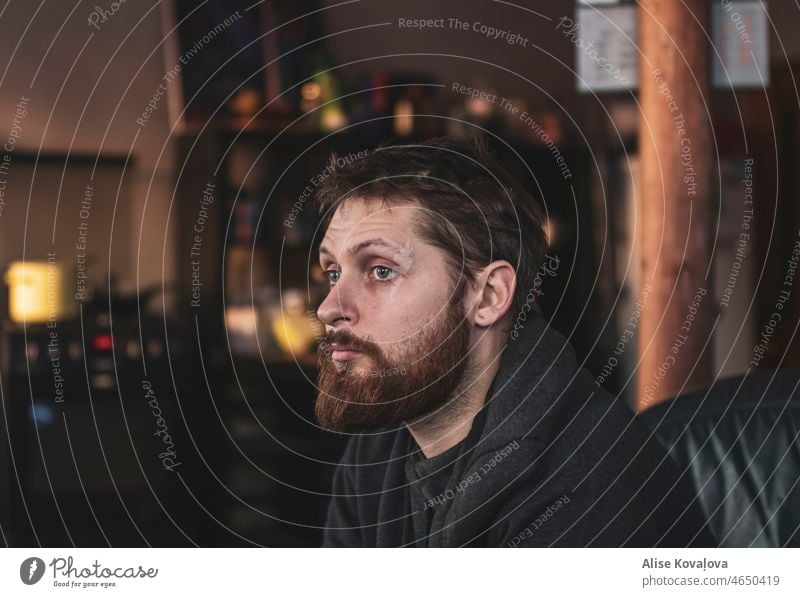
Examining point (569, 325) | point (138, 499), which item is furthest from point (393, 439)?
point (569, 325)

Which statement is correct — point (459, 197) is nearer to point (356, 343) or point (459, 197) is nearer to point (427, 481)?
point (356, 343)

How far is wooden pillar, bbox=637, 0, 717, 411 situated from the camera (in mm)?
1585

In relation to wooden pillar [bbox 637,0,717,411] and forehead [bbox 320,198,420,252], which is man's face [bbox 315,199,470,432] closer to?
forehead [bbox 320,198,420,252]

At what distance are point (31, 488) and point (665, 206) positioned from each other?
1.96 meters

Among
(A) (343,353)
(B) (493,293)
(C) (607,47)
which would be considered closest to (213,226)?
(C) (607,47)

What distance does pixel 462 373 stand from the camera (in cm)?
123

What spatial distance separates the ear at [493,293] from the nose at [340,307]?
0.54ft

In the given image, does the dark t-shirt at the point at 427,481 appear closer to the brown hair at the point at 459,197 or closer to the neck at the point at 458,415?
the neck at the point at 458,415

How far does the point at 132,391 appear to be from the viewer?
270 cm

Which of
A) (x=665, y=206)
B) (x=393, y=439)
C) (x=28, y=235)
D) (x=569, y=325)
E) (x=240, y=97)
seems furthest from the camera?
(x=569, y=325)

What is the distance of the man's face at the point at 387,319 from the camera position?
1.19 metres

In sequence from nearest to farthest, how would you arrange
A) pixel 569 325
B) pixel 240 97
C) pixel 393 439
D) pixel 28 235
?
pixel 393 439 < pixel 28 235 < pixel 240 97 < pixel 569 325

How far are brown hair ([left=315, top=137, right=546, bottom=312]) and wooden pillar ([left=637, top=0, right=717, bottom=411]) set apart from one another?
0.44 metres

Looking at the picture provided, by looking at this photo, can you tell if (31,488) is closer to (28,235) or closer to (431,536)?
(28,235)
